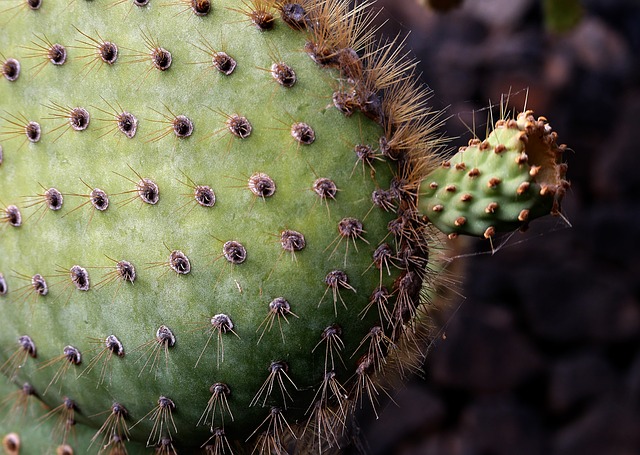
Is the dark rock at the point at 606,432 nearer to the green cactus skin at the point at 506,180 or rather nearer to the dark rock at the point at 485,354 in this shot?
the dark rock at the point at 485,354

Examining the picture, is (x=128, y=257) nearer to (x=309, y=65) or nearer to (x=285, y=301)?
(x=285, y=301)

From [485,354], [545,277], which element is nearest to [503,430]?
[485,354]

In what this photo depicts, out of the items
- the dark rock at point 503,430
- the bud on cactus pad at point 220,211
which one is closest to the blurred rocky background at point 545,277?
the dark rock at point 503,430

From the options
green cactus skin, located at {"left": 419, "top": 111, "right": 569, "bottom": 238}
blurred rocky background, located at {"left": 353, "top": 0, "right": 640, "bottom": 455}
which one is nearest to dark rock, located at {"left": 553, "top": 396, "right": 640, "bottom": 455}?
blurred rocky background, located at {"left": 353, "top": 0, "right": 640, "bottom": 455}

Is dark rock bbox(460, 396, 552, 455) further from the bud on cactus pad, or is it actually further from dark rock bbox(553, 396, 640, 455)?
the bud on cactus pad

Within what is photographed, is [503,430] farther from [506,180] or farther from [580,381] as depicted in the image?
[506,180]

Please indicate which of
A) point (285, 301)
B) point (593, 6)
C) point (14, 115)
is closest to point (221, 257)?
point (285, 301)
